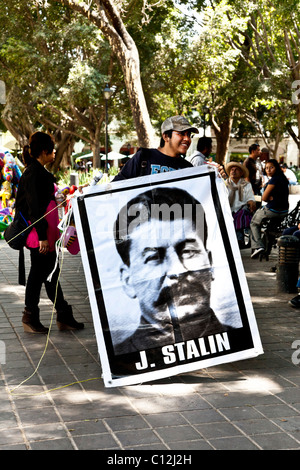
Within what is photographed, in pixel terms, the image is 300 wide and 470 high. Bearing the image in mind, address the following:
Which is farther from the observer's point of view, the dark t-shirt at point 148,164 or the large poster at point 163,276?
the dark t-shirt at point 148,164

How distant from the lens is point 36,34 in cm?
2306

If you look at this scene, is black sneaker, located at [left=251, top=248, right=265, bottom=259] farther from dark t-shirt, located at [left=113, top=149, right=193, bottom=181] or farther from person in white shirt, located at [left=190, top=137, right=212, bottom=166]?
dark t-shirt, located at [left=113, top=149, right=193, bottom=181]

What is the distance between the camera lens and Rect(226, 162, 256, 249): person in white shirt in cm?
1110

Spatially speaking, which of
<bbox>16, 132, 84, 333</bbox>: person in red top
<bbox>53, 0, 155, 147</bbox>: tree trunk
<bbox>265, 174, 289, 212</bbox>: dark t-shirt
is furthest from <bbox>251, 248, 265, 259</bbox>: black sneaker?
<bbox>16, 132, 84, 333</bbox>: person in red top

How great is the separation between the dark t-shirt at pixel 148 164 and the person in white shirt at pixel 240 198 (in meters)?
5.85

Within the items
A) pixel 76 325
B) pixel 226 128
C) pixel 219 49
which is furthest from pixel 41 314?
pixel 226 128

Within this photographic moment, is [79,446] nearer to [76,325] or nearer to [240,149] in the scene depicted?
[76,325]

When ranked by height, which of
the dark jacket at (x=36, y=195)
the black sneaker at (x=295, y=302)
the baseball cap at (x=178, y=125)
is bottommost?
the black sneaker at (x=295, y=302)

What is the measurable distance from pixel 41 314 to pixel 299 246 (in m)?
3.44

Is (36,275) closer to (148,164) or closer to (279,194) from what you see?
(148,164)

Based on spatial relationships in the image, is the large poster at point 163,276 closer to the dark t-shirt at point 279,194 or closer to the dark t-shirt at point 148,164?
the dark t-shirt at point 148,164

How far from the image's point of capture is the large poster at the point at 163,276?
4719 millimetres

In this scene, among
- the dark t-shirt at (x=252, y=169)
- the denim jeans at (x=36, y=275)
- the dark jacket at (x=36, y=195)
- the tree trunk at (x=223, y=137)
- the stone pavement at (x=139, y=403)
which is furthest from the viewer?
the tree trunk at (x=223, y=137)

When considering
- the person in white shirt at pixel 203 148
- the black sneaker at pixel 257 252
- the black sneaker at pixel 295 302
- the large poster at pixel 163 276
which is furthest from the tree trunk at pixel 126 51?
the large poster at pixel 163 276
